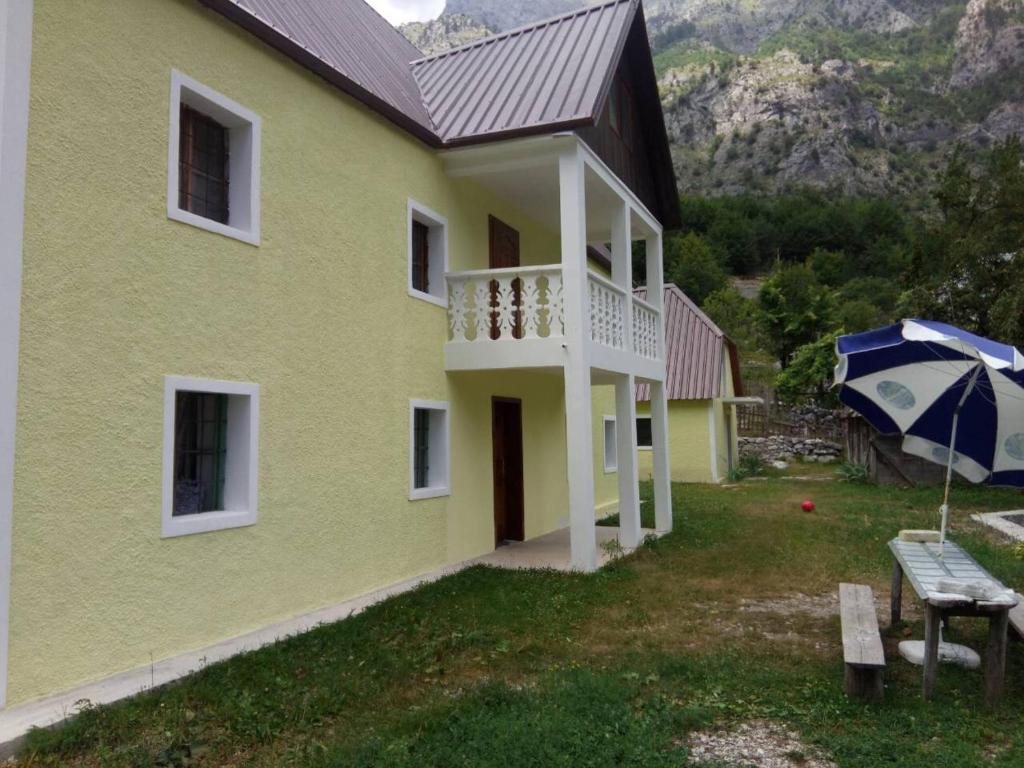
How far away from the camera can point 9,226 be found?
14.3 feet

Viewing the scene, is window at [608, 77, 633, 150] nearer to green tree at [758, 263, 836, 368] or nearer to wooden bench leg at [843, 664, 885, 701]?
wooden bench leg at [843, 664, 885, 701]

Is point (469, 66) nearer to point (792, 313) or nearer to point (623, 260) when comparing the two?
point (623, 260)

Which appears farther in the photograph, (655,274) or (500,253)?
(655,274)

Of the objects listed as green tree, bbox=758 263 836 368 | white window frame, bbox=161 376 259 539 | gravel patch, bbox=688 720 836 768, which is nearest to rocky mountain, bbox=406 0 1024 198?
green tree, bbox=758 263 836 368

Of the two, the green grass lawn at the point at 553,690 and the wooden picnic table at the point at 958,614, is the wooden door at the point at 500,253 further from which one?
the wooden picnic table at the point at 958,614

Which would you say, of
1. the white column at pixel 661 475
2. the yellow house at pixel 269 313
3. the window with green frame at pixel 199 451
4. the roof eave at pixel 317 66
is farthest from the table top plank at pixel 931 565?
the roof eave at pixel 317 66

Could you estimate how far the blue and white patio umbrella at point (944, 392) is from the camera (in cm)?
572

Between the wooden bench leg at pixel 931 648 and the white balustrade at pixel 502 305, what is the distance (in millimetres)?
5275

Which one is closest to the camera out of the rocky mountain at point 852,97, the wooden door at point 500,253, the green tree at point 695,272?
the wooden door at point 500,253

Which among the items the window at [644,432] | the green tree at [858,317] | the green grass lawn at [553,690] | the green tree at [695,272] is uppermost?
the green tree at [695,272]

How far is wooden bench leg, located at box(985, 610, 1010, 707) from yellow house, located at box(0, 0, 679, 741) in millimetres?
4771

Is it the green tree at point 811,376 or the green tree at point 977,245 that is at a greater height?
the green tree at point 977,245

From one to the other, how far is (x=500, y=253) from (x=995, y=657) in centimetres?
841

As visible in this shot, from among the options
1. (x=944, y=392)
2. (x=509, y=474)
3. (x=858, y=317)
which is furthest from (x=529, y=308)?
(x=858, y=317)
